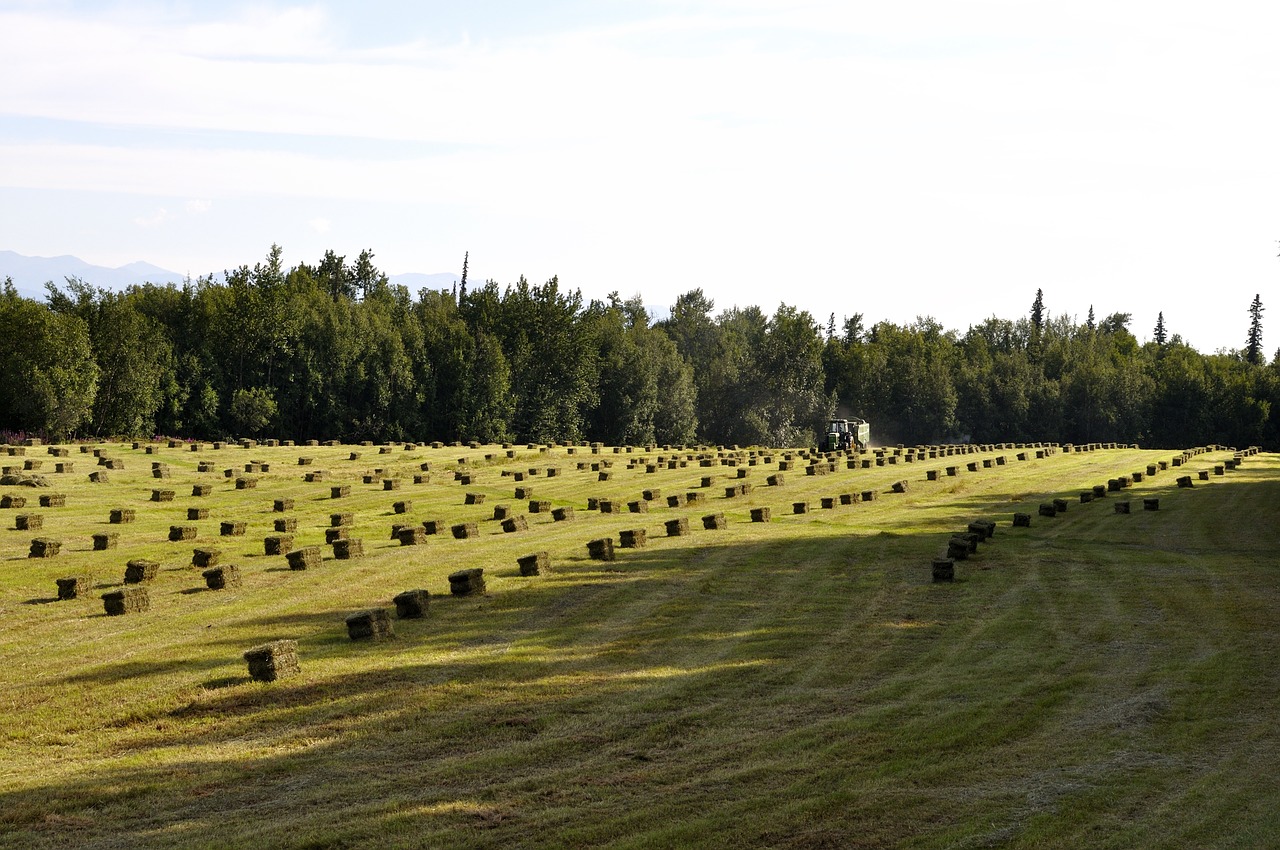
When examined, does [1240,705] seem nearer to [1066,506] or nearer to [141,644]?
[141,644]

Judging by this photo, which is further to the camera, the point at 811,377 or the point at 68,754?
the point at 811,377

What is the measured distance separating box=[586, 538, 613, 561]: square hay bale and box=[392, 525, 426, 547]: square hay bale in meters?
5.53

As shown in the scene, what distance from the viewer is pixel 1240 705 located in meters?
15.6

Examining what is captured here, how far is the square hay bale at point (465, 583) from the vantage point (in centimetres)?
2334

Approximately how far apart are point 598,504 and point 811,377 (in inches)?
4120

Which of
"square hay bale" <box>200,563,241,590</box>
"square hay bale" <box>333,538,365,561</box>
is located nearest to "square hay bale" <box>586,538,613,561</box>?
"square hay bale" <box>333,538,365,561</box>

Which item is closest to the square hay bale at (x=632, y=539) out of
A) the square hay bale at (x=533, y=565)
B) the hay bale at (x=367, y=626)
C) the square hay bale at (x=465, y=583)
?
the square hay bale at (x=533, y=565)

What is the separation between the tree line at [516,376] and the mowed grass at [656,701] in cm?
5236

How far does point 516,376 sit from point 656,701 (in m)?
97.9

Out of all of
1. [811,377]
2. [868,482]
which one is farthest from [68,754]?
[811,377]

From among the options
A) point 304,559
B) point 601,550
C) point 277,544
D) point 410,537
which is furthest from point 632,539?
point 277,544

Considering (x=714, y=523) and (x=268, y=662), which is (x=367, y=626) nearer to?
(x=268, y=662)

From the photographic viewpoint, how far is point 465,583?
23344 millimetres

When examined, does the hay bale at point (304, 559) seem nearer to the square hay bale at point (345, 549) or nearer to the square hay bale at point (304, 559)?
the square hay bale at point (304, 559)
